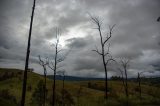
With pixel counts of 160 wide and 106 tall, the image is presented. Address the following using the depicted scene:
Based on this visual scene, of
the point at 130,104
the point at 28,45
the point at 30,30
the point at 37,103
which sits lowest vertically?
the point at 37,103

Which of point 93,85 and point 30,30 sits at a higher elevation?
point 30,30

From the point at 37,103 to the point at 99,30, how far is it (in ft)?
114

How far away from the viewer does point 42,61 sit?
4425cm

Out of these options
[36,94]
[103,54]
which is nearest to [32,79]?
[36,94]

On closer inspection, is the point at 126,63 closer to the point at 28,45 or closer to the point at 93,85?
the point at 28,45

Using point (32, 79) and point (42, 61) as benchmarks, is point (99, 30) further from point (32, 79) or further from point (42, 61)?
point (32, 79)

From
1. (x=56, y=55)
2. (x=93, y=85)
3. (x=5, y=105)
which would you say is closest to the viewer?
(x=5, y=105)

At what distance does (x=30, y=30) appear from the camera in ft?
73.7

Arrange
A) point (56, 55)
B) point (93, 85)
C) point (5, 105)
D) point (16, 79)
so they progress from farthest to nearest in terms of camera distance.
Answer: point (93, 85)
point (16, 79)
point (56, 55)
point (5, 105)

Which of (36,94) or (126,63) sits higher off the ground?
(126,63)

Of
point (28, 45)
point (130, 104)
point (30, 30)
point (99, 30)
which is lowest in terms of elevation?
point (130, 104)

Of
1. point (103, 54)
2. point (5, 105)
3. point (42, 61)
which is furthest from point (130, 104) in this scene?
point (42, 61)

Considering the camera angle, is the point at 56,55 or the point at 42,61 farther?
the point at 42,61

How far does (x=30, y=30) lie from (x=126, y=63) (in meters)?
43.9
